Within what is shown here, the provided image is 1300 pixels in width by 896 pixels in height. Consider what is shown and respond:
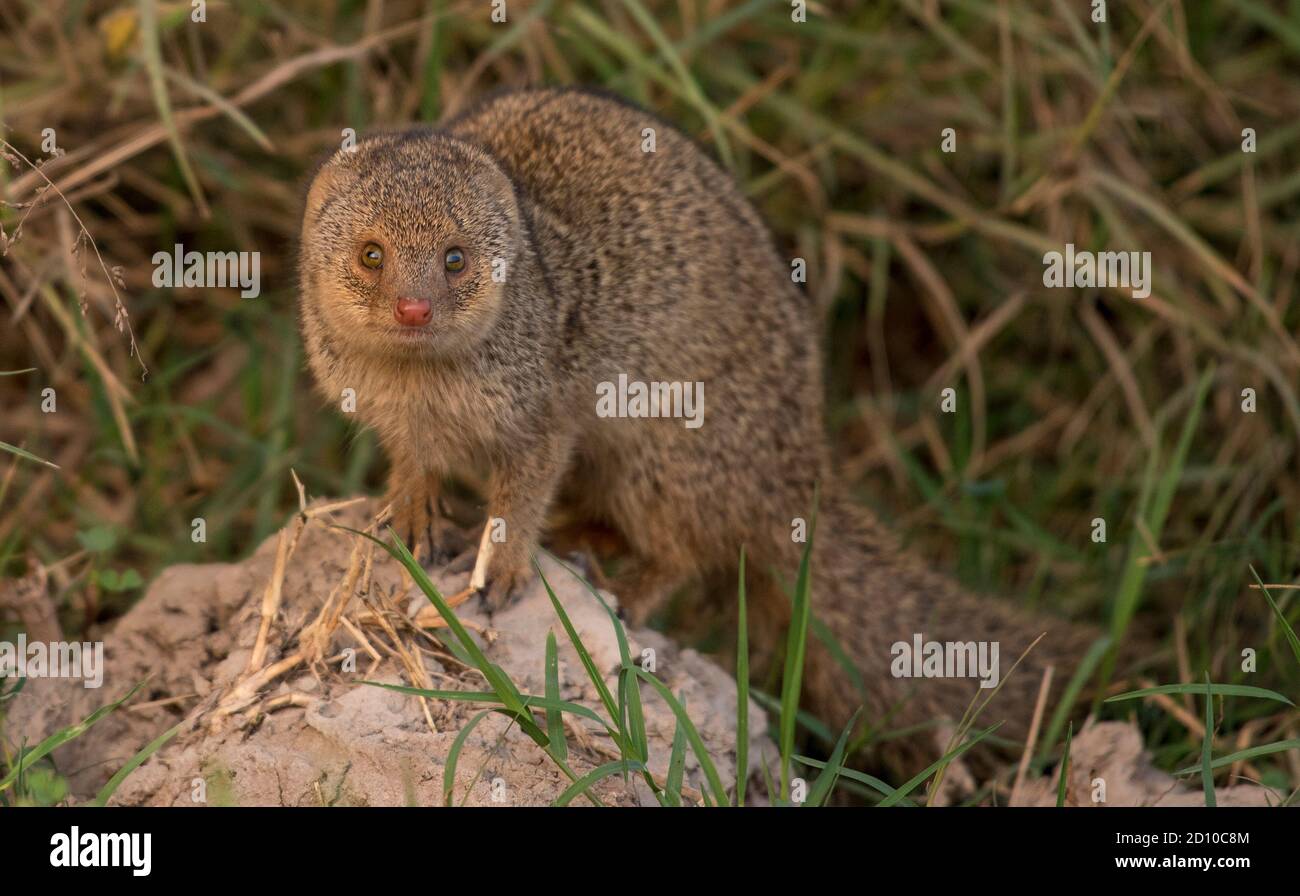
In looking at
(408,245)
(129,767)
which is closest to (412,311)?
(408,245)

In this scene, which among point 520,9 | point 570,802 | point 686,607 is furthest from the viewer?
point 520,9

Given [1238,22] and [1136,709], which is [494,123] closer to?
[1136,709]

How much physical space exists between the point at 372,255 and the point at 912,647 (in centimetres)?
177

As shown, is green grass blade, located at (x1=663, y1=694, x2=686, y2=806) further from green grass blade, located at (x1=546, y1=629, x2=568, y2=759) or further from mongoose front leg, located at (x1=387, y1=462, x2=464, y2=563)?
mongoose front leg, located at (x1=387, y1=462, x2=464, y2=563)

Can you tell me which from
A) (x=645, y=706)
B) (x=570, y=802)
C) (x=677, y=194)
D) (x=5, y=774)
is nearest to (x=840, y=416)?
(x=677, y=194)

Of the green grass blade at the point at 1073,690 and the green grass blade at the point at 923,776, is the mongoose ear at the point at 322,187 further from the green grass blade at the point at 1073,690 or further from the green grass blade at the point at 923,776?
the green grass blade at the point at 1073,690

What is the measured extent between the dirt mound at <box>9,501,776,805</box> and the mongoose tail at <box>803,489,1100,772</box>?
0.52 m

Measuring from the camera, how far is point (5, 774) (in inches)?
121

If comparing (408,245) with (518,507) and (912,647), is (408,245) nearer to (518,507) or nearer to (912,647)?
(518,507)

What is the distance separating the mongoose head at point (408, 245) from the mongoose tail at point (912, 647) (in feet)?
4.10

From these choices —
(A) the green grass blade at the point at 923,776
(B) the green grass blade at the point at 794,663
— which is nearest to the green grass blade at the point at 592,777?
(B) the green grass blade at the point at 794,663

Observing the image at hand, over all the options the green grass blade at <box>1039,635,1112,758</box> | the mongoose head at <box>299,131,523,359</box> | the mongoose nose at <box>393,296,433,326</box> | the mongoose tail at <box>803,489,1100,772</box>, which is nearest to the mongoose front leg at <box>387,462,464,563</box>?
the mongoose head at <box>299,131,523,359</box>

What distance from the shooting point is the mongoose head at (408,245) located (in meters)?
3.24

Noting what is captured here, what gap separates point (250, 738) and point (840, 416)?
2949mm
